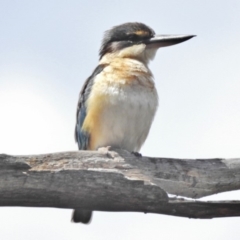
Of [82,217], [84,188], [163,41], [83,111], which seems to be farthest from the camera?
[163,41]

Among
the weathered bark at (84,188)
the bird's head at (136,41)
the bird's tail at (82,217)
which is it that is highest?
the bird's head at (136,41)

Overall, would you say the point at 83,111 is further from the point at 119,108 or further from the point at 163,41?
the point at 163,41

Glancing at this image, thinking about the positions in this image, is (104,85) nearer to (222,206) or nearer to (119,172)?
(119,172)

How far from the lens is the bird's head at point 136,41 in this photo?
6.86 metres

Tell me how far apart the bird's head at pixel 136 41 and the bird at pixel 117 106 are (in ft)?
0.11

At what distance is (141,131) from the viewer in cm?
627

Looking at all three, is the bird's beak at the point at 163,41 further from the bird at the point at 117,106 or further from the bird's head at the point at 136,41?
the bird at the point at 117,106

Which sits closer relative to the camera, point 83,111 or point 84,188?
point 84,188

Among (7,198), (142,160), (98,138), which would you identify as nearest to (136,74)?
(98,138)

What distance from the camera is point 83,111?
20.9 feet

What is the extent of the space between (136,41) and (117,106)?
1250 millimetres

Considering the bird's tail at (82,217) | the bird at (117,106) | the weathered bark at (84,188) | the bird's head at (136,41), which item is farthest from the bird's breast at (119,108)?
the weathered bark at (84,188)

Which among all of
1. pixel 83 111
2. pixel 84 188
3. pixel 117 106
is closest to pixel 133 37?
pixel 83 111

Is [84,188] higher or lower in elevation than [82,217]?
higher
